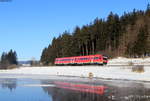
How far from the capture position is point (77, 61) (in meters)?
76.2

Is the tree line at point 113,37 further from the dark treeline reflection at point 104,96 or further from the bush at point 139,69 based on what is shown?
the dark treeline reflection at point 104,96

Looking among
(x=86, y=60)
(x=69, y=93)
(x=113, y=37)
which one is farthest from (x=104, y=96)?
(x=113, y=37)

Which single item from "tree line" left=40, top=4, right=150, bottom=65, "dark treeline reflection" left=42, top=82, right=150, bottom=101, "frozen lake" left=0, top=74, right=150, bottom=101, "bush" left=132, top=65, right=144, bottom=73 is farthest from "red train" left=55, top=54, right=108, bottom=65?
"dark treeline reflection" left=42, top=82, right=150, bottom=101

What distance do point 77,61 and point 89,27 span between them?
33973 mm

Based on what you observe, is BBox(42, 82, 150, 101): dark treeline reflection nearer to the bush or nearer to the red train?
the bush

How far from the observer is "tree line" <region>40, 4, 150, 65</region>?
79312mm

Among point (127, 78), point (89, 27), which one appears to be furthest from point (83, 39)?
point (127, 78)

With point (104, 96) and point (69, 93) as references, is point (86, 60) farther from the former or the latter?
point (104, 96)

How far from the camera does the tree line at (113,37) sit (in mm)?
79312

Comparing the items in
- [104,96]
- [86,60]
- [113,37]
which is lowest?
[104,96]

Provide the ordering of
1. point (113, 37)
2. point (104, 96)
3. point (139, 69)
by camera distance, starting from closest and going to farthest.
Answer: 1. point (104, 96)
2. point (139, 69)
3. point (113, 37)

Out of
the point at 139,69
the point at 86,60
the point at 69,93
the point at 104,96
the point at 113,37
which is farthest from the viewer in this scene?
the point at 113,37

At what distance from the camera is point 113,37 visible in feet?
326

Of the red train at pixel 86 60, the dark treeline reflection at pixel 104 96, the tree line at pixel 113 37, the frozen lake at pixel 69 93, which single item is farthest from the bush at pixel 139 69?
the tree line at pixel 113 37
